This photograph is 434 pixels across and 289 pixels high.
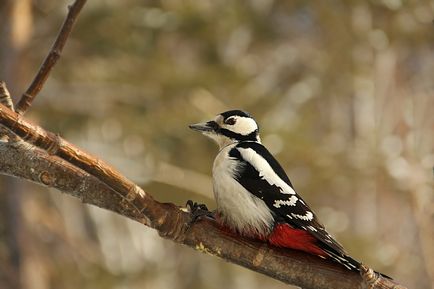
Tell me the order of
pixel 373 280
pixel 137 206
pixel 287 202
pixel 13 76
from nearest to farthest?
pixel 137 206 < pixel 373 280 < pixel 287 202 < pixel 13 76

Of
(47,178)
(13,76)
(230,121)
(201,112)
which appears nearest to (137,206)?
(47,178)

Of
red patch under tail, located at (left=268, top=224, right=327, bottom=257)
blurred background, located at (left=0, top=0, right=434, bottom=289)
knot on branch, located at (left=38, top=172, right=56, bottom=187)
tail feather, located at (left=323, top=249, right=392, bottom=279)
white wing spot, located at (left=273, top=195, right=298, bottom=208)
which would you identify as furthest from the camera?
blurred background, located at (left=0, top=0, right=434, bottom=289)

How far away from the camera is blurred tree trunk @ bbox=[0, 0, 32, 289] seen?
880 centimetres

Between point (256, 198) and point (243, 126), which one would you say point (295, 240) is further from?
point (243, 126)

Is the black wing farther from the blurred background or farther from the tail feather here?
the blurred background

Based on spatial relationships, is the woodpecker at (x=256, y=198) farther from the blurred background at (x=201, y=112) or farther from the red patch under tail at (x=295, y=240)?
the blurred background at (x=201, y=112)

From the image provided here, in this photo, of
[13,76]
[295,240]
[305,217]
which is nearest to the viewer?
[295,240]

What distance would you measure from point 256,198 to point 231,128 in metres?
0.49

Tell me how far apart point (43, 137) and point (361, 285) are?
3.90 feet

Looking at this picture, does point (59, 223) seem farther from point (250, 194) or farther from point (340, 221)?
point (250, 194)

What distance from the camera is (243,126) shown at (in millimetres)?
3678

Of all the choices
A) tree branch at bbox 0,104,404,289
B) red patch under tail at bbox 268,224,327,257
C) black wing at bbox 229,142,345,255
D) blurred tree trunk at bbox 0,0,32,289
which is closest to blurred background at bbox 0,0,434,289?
blurred tree trunk at bbox 0,0,32,289

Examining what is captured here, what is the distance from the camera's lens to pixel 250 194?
3.32 m

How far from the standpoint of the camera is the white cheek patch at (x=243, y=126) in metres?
3.66
